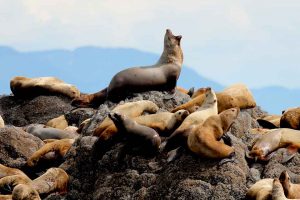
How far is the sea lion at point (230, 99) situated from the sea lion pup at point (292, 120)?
0.87 m

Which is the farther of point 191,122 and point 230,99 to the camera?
point 230,99

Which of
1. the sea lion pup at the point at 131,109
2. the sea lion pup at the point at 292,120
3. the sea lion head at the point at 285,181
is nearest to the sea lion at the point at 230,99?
the sea lion pup at the point at 131,109

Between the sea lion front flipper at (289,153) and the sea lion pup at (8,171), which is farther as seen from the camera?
the sea lion pup at (8,171)

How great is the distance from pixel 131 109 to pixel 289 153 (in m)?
2.87

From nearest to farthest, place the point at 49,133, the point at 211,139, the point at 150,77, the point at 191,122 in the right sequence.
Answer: the point at 211,139
the point at 191,122
the point at 150,77
the point at 49,133

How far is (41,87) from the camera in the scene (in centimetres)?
2295

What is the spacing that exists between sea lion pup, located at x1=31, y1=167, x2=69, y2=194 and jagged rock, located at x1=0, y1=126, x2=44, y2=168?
2.03 metres

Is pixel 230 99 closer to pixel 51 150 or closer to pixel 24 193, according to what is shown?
pixel 51 150

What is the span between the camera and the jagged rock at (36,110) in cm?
2280

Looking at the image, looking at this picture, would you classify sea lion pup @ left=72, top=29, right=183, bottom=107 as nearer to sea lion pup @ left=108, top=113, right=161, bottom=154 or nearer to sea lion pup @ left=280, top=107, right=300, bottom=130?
sea lion pup @ left=280, top=107, right=300, bottom=130

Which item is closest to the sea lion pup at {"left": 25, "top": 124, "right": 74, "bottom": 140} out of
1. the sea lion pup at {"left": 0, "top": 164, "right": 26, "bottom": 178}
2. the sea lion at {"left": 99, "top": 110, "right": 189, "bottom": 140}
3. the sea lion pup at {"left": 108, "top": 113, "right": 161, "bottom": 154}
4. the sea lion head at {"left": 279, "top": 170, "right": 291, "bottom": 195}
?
the sea lion pup at {"left": 0, "top": 164, "right": 26, "bottom": 178}

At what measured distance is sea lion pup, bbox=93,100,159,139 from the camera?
1393 cm

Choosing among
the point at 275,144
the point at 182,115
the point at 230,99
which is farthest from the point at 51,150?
the point at 275,144

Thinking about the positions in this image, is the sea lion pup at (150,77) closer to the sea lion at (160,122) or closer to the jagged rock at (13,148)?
the jagged rock at (13,148)
